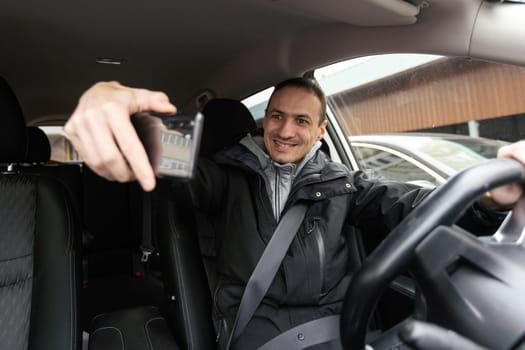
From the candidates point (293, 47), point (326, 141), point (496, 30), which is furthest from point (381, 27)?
point (326, 141)

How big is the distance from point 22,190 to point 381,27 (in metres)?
1.25

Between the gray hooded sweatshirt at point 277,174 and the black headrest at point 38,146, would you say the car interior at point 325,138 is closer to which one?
the gray hooded sweatshirt at point 277,174

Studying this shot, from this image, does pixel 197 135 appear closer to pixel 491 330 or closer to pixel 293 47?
pixel 491 330

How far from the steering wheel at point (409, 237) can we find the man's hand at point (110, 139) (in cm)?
36

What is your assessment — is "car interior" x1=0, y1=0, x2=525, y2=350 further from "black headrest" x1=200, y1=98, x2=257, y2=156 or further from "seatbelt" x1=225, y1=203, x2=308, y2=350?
"seatbelt" x1=225, y1=203, x2=308, y2=350

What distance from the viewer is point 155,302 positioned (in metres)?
2.88

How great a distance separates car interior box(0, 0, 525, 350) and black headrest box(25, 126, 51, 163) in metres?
0.37

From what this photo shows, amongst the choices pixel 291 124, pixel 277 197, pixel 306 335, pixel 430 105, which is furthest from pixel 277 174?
pixel 430 105

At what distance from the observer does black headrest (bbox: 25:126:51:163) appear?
2.57 meters

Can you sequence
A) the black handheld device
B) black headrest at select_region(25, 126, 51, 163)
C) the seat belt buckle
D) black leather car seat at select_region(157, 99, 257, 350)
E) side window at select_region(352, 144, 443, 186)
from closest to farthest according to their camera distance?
the black handheld device → black leather car seat at select_region(157, 99, 257, 350) → side window at select_region(352, 144, 443, 186) → black headrest at select_region(25, 126, 51, 163) → the seat belt buckle

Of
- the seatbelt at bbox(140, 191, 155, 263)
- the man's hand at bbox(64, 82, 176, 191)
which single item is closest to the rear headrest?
the man's hand at bbox(64, 82, 176, 191)

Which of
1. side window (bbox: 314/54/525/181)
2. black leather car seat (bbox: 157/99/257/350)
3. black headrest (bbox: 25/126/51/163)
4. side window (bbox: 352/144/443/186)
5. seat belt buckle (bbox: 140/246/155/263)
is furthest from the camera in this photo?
seat belt buckle (bbox: 140/246/155/263)

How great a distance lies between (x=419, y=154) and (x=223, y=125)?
817 millimetres

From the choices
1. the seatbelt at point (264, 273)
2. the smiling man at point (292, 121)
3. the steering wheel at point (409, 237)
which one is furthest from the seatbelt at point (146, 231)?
the steering wheel at point (409, 237)
